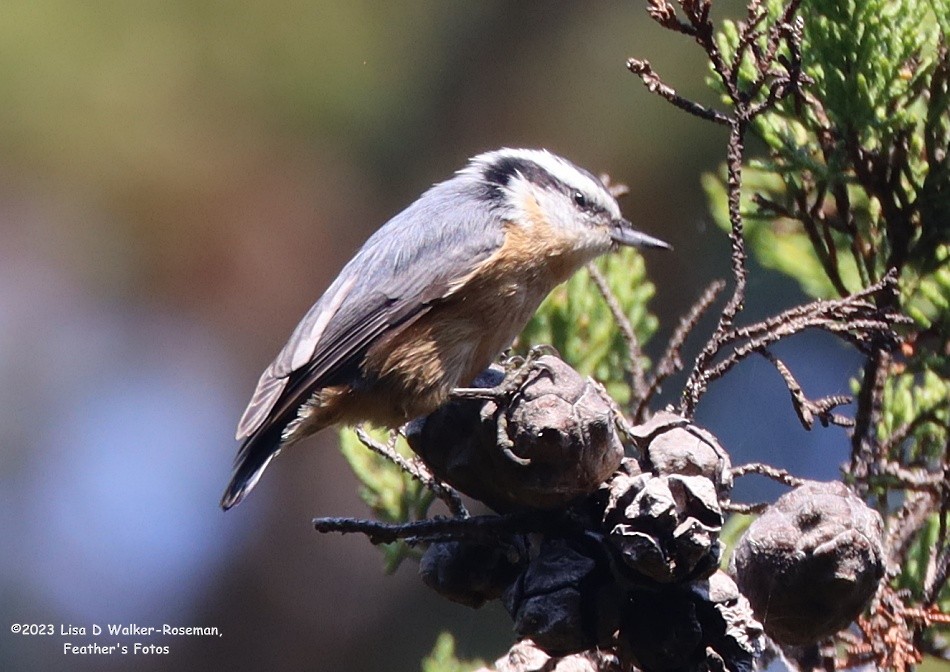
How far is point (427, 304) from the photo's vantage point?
1.85 meters

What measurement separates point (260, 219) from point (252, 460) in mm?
1491

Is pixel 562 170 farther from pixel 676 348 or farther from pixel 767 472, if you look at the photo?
pixel 767 472

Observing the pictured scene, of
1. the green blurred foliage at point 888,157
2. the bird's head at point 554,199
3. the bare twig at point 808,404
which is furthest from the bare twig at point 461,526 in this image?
the bird's head at point 554,199

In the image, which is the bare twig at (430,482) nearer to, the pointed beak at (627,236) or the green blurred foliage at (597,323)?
the green blurred foliage at (597,323)

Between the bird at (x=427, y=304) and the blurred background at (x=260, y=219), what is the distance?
3.11ft

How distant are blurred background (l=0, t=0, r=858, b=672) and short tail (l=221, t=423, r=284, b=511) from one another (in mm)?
1170

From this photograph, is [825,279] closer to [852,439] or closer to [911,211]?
[911,211]

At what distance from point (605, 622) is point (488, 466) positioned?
0.21m

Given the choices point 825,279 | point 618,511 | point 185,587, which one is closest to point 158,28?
point 185,587

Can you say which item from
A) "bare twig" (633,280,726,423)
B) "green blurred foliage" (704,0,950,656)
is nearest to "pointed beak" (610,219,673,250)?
"green blurred foliage" (704,0,950,656)

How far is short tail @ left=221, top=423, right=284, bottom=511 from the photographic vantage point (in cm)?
161

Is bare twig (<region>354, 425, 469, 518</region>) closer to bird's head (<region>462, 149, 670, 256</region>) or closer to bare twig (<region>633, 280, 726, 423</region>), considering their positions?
bare twig (<region>633, 280, 726, 423</region>)

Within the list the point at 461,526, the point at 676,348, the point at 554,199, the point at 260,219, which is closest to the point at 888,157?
the point at 676,348

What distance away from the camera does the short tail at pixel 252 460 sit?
5.29 ft
